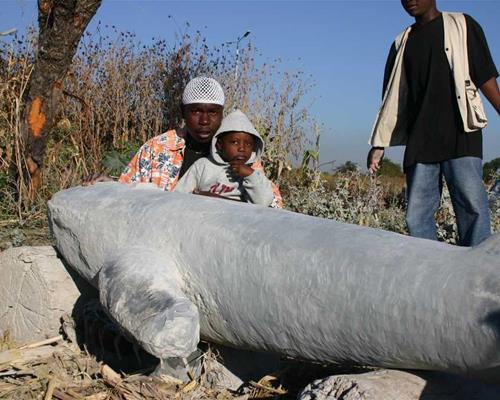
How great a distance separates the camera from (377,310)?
206 centimetres

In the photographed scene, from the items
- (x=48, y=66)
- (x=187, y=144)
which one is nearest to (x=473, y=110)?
(x=187, y=144)

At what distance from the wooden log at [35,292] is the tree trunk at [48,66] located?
2.19 m

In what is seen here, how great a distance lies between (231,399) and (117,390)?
44 cm

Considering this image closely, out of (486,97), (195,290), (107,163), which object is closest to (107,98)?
(107,163)

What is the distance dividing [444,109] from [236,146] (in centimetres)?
117

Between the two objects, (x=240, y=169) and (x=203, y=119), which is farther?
(x=203, y=119)

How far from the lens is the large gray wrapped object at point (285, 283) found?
1938 mm

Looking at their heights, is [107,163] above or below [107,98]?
below

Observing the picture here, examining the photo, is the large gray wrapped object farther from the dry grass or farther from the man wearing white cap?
the man wearing white cap

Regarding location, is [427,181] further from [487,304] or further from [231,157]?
[487,304]

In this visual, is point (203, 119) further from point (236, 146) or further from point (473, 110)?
point (473, 110)

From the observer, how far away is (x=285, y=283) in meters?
2.29

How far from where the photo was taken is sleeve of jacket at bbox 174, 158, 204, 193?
375 centimetres

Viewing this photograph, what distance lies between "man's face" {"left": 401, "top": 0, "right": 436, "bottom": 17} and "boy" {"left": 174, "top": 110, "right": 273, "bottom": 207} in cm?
111
